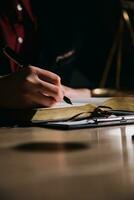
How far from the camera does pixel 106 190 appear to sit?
0.35 m

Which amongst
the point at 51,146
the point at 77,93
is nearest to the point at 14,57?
the point at 51,146

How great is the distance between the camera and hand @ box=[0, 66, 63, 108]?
907 millimetres

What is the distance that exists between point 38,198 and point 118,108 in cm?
63

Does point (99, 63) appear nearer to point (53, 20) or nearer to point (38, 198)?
point (53, 20)

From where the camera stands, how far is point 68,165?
47cm

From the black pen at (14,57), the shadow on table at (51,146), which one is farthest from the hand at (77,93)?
the shadow on table at (51,146)

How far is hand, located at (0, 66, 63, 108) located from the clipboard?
9 centimetres

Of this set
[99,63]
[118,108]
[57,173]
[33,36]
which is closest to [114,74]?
[99,63]

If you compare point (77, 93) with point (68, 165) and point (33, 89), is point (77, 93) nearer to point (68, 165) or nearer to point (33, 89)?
point (33, 89)

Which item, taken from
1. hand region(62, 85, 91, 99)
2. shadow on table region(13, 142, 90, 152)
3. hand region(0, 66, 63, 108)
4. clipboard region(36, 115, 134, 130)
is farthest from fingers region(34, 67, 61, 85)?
hand region(62, 85, 91, 99)

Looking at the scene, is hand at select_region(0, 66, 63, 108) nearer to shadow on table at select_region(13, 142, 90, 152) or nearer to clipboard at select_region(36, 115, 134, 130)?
clipboard at select_region(36, 115, 134, 130)

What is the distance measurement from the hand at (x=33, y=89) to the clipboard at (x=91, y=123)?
88mm

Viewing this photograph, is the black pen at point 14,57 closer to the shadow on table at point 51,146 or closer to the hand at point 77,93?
the shadow on table at point 51,146

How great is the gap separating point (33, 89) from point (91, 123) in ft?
0.57
